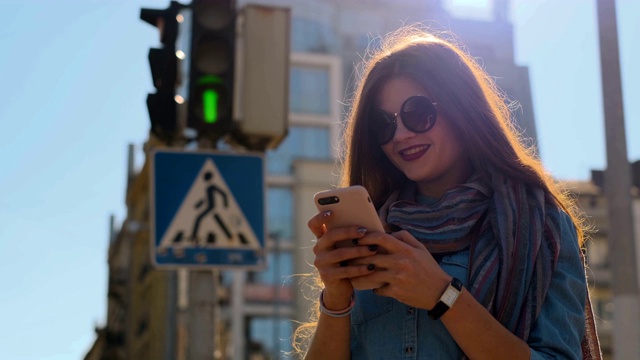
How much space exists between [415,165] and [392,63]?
0.88ft

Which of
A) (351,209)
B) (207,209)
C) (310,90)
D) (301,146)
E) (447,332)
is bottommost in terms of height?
(447,332)

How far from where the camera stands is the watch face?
249 centimetres

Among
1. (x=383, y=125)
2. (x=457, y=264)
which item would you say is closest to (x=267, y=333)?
(x=383, y=125)

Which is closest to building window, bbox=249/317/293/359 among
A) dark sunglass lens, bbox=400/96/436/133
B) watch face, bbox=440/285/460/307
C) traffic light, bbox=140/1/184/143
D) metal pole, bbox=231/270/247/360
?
metal pole, bbox=231/270/247/360

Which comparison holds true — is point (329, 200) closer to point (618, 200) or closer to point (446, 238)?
point (446, 238)

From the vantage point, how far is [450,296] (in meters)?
2.49

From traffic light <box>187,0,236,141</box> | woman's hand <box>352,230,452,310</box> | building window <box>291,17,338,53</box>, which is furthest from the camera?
building window <box>291,17,338,53</box>

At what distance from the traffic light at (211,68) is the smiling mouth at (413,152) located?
482 centimetres

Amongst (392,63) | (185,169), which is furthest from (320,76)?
(392,63)

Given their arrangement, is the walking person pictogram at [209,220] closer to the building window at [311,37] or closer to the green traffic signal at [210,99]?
the green traffic signal at [210,99]

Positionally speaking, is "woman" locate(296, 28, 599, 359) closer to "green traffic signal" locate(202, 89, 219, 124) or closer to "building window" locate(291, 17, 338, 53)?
"green traffic signal" locate(202, 89, 219, 124)

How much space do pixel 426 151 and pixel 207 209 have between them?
5302 mm

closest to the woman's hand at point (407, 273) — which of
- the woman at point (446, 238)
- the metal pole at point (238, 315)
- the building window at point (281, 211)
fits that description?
the woman at point (446, 238)

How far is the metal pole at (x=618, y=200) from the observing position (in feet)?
25.9
